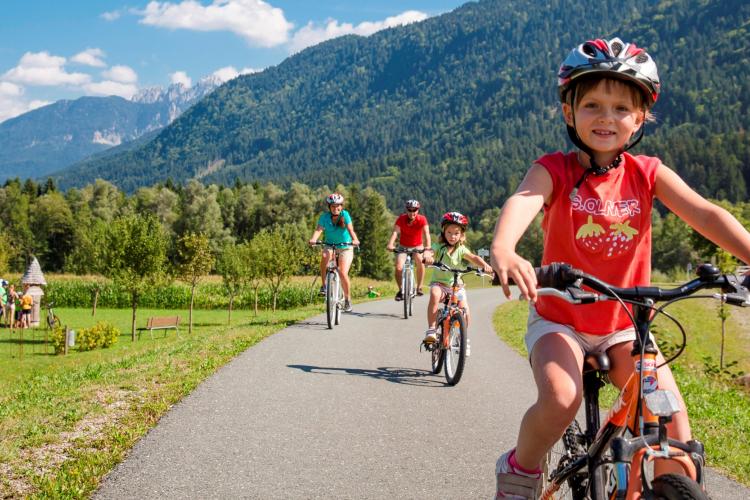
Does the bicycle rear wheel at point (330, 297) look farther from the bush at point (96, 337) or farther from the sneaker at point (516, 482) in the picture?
the bush at point (96, 337)

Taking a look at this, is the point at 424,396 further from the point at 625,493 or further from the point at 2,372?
the point at 2,372

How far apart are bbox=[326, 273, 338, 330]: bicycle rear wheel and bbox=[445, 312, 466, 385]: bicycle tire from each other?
15.1 ft

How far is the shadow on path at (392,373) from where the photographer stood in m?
8.42

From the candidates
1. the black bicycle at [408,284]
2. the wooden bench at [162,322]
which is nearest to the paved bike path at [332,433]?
the black bicycle at [408,284]

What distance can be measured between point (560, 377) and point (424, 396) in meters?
4.85

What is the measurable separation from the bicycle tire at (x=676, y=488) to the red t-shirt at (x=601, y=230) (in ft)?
3.03

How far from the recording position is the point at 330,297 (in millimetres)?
12906

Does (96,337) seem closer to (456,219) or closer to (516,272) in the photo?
(456,219)

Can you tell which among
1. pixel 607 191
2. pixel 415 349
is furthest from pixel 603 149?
pixel 415 349

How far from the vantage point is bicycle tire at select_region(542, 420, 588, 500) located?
3.12m

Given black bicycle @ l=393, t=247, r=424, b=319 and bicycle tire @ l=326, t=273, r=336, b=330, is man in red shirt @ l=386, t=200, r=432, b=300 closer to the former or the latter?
black bicycle @ l=393, t=247, r=424, b=319

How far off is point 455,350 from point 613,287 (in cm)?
595

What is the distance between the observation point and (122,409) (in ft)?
21.7

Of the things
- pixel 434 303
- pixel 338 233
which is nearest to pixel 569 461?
pixel 434 303
